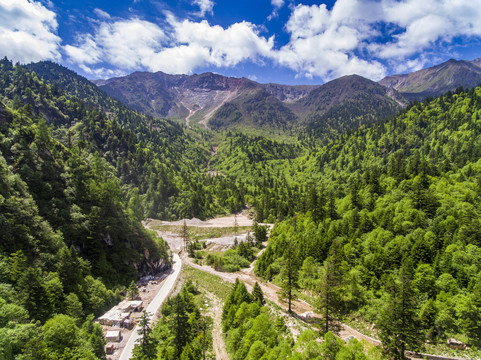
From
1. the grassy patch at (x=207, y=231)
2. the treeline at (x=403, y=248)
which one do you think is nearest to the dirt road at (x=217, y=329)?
the treeline at (x=403, y=248)

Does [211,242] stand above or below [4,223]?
below

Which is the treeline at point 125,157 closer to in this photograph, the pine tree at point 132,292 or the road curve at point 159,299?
the road curve at point 159,299

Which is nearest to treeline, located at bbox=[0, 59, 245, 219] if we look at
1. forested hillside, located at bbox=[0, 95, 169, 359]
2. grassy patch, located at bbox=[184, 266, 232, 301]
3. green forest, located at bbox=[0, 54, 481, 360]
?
green forest, located at bbox=[0, 54, 481, 360]

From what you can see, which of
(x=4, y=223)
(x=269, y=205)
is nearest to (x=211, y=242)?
(x=269, y=205)

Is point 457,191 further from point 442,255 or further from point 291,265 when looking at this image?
point 291,265

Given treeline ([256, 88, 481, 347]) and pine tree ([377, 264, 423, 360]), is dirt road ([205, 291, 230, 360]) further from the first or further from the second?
pine tree ([377, 264, 423, 360])

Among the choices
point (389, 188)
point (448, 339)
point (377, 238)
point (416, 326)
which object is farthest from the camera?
point (389, 188)

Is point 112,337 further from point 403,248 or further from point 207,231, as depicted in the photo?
point 207,231
